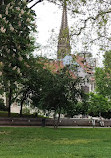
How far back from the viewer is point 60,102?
23297 mm

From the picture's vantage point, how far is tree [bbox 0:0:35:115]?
1352cm

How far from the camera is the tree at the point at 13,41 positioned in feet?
44.4

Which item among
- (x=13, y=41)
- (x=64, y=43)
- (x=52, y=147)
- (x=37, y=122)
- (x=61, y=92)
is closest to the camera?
(x=52, y=147)

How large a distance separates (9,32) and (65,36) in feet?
19.8

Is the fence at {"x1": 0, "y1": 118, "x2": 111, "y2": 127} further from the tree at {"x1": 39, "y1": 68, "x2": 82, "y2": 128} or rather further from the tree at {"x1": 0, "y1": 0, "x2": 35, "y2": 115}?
the tree at {"x1": 0, "y1": 0, "x2": 35, "y2": 115}

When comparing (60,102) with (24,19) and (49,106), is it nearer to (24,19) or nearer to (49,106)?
(49,106)

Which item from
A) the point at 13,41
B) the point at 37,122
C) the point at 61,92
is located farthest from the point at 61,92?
the point at 13,41

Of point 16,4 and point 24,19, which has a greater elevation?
point 16,4

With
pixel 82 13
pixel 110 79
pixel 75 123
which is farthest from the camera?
pixel 110 79

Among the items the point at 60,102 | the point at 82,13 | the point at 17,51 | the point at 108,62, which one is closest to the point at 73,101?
the point at 60,102

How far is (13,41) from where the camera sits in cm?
1346

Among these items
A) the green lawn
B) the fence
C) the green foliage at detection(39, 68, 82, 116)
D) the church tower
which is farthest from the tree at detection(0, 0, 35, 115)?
the fence

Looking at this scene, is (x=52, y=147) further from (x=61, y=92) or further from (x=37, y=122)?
(x=37, y=122)

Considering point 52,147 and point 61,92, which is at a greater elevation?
point 61,92
